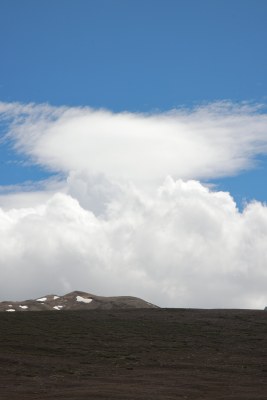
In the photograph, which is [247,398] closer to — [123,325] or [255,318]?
[123,325]

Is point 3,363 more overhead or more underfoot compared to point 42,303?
more underfoot

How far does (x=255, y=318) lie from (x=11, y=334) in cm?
2295

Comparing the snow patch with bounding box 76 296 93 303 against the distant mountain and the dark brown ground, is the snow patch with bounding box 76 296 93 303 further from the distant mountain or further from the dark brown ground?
the dark brown ground

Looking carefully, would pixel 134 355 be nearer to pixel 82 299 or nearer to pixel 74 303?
pixel 74 303

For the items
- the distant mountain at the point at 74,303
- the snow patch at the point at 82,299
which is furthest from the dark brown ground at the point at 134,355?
the snow patch at the point at 82,299

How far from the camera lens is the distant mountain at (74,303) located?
4077 inches

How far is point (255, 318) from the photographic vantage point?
182ft

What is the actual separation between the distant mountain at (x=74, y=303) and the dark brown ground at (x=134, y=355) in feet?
161

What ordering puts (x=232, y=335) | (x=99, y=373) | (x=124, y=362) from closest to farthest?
(x=99, y=373) < (x=124, y=362) < (x=232, y=335)

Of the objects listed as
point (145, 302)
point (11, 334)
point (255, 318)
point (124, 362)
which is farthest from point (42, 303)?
point (124, 362)

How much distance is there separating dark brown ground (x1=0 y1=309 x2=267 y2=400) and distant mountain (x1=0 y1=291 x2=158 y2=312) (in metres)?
48.9

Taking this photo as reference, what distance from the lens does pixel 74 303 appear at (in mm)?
108312

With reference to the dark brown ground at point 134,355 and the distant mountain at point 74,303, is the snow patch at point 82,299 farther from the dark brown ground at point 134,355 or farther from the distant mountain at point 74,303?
the dark brown ground at point 134,355

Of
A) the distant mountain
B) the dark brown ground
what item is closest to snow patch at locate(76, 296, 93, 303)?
the distant mountain
